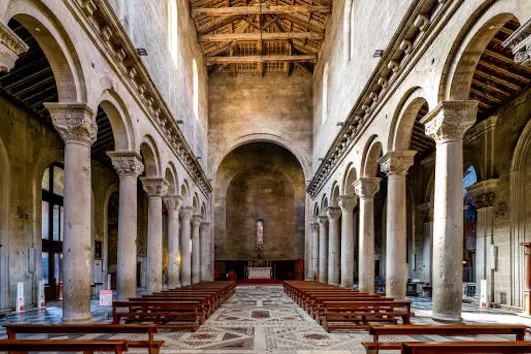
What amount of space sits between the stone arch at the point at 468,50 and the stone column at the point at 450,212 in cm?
33

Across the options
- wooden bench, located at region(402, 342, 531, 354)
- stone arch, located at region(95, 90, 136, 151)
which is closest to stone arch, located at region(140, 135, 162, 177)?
stone arch, located at region(95, 90, 136, 151)

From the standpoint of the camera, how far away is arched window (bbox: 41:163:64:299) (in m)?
17.4

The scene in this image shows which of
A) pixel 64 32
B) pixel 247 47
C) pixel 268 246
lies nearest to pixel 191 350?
pixel 64 32

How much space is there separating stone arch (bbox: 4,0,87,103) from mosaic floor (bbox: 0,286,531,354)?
4.91 m

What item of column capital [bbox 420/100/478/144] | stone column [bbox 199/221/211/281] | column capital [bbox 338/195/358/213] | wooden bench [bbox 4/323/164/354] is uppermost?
column capital [bbox 420/100/478/144]

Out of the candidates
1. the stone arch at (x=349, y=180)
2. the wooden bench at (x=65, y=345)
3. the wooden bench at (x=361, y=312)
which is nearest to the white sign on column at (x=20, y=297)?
the wooden bench at (x=65, y=345)

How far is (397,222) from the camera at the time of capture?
40.2 feet

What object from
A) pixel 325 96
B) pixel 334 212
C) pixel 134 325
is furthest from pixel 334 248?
pixel 134 325

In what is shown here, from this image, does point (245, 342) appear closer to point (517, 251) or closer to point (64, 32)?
point (64, 32)

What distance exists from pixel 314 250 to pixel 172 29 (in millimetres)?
17036

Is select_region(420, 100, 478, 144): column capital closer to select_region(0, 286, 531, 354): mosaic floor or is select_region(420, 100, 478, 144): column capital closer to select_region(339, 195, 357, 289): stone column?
select_region(0, 286, 531, 354): mosaic floor

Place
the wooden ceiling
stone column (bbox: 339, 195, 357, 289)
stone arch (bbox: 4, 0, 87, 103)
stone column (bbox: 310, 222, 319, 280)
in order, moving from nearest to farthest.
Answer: stone arch (bbox: 4, 0, 87, 103) < stone column (bbox: 339, 195, 357, 289) < the wooden ceiling < stone column (bbox: 310, 222, 319, 280)

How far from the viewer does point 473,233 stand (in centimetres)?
2412

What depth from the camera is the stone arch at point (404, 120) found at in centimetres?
1112
